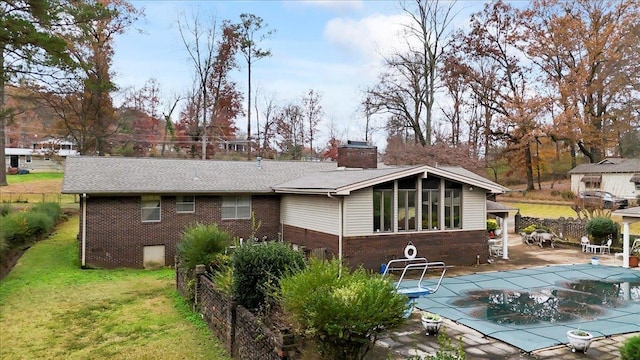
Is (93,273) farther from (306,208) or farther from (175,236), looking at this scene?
(306,208)

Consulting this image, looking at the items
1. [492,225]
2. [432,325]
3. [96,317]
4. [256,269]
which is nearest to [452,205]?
[432,325]

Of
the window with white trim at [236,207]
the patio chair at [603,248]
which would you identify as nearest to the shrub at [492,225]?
the patio chair at [603,248]

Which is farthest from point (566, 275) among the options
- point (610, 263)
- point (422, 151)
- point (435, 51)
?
point (435, 51)

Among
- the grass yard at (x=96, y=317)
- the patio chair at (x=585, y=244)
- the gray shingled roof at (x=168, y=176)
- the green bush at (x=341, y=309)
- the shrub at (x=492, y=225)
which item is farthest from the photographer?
the shrub at (x=492, y=225)

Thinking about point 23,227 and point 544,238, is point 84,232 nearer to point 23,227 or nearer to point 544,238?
point 23,227

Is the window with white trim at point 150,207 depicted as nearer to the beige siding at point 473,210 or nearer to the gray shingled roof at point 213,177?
the gray shingled roof at point 213,177

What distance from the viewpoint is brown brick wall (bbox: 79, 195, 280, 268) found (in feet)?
51.5

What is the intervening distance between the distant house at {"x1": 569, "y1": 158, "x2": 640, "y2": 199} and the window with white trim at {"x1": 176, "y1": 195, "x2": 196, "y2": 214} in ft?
94.7

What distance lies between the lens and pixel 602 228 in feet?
62.9

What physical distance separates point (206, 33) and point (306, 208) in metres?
22.8

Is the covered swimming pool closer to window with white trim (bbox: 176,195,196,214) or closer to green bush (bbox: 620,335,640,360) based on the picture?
green bush (bbox: 620,335,640,360)

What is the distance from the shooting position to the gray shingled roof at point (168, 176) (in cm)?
1594

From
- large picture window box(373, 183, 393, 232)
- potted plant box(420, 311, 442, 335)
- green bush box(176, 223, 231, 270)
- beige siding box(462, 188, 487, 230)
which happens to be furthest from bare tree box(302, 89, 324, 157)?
potted plant box(420, 311, 442, 335)

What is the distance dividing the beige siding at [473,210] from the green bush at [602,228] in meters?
6.36
